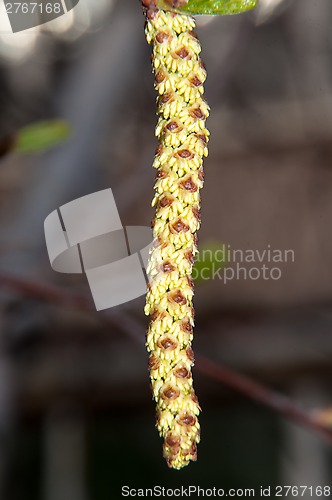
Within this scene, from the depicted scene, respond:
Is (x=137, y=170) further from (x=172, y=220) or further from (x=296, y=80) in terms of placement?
(x=172, y=220)

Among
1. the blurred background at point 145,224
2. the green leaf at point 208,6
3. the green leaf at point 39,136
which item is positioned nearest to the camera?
the green leaf at point 208,6

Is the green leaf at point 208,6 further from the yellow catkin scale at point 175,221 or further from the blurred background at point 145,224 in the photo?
the blurred background at point 145,224

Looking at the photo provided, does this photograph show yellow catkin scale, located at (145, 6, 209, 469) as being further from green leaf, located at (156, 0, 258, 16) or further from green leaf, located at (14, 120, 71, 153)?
green leaf, located at (14, 120, 71, 153)

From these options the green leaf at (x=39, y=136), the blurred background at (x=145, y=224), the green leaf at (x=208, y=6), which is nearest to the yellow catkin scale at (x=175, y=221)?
the green leaf at (x=208, y=6)

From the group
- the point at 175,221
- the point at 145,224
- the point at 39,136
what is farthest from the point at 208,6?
the point at 145,224

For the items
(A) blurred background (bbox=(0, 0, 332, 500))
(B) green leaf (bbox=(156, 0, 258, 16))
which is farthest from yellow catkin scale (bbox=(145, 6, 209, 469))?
(A) blurred background (bbox=(0, 0, 332, 500))

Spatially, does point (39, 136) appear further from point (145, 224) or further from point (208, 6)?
point (145, 224)
